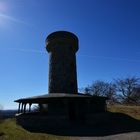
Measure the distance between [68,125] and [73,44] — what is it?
15407mm

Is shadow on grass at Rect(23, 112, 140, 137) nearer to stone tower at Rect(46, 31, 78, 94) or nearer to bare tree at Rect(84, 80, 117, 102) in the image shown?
stone tower at Rect(46, 31, 78, 94)

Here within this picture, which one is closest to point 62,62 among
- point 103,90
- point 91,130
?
point 91,130

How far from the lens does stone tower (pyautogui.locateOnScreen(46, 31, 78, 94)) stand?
30.4 meters

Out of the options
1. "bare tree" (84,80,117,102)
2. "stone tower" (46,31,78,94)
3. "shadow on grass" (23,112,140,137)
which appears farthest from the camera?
"bare tree" (84,80,117,102)

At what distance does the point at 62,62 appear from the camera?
102 feet

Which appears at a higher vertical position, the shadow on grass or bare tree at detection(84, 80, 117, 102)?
bare tree at detection(84, 80, 117, 102)

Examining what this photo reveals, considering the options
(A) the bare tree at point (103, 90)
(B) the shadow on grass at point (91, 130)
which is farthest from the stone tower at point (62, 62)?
(A) the bare tree at point (103, 90)

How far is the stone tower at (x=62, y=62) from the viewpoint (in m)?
30.4

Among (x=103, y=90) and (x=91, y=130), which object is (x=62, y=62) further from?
(x=103, y=90)

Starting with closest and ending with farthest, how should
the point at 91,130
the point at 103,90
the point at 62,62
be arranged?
the point at 91,130 < the point at 62,62 < the point at 103,90

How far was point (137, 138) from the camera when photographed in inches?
517

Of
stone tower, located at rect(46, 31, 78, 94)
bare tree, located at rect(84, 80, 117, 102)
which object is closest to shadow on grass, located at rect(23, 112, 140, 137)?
stone tower, located at rect(46, 31, 78, 94)

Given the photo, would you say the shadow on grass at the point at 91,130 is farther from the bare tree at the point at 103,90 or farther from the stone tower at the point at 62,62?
the bare tree at the point at 103,90

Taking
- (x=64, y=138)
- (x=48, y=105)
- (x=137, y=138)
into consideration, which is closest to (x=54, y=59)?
(x=48, y=105)
